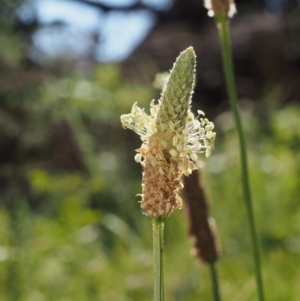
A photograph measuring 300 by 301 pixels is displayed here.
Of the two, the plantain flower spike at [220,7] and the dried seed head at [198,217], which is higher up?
the plantain flower spike at [220,7]

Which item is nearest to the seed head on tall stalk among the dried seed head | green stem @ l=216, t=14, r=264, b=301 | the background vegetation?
green stem @ l=216, t=14, r=264, b=301

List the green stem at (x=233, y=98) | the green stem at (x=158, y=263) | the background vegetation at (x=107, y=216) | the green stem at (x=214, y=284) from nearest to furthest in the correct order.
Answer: the green stem at (x=158, y=263), the green stem at (x=233, y=98), the green stem at (x=214, y=284), the background vegetation at (x=107, y=216)

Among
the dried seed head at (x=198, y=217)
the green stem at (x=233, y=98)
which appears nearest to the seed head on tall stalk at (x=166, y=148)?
the green stem at (x=233, y=98)

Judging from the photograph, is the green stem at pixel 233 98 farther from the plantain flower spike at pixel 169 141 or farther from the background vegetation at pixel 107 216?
the background vegetation at pixel 107 216

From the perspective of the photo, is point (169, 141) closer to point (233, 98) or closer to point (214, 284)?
point (233, 98)

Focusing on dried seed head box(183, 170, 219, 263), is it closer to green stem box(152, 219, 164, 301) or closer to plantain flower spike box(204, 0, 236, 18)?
plantain flower spike box(204, 0, 236, 18)

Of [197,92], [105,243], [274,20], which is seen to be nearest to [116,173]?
[105,243]

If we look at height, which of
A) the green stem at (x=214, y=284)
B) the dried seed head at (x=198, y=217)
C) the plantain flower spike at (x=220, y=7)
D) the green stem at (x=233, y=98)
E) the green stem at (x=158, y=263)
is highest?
the plantain flower spike at (x=220, y=7)
